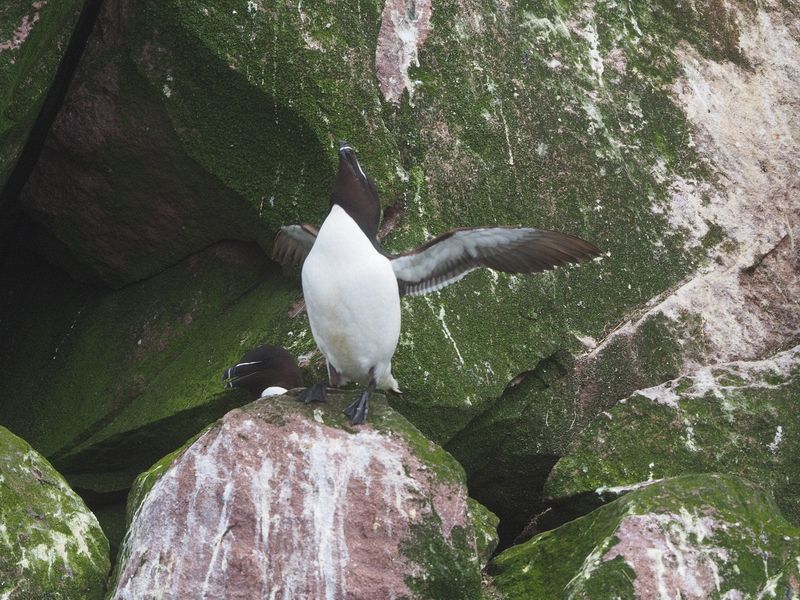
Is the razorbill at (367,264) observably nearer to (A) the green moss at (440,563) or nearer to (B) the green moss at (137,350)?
(A) the green moss at (440,563)

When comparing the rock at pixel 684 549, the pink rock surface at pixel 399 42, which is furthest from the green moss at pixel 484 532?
the pink rock surface at pixel 399 42

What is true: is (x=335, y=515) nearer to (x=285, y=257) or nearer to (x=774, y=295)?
(x=285, y=257)

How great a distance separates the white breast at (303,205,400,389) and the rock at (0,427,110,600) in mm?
1430

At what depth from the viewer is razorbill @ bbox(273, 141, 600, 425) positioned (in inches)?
215

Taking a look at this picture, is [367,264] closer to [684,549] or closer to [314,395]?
[314,395]

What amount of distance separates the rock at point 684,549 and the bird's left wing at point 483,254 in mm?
1187

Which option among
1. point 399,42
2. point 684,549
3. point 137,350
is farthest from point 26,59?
point 684,549

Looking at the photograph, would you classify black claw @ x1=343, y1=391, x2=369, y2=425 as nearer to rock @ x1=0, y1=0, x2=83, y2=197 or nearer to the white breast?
the white breast

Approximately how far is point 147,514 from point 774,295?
453 centimetres

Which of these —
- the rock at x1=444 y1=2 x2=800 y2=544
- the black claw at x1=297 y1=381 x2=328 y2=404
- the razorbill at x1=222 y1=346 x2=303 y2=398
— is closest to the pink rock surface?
the rock at x1=444 y1=2 x2=800 y2=544

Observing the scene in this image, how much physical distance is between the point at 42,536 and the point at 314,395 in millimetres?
1301

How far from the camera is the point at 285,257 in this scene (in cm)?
646

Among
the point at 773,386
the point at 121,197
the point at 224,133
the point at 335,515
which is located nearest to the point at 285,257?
the point at 224,133

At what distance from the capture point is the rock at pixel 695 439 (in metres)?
6.49
